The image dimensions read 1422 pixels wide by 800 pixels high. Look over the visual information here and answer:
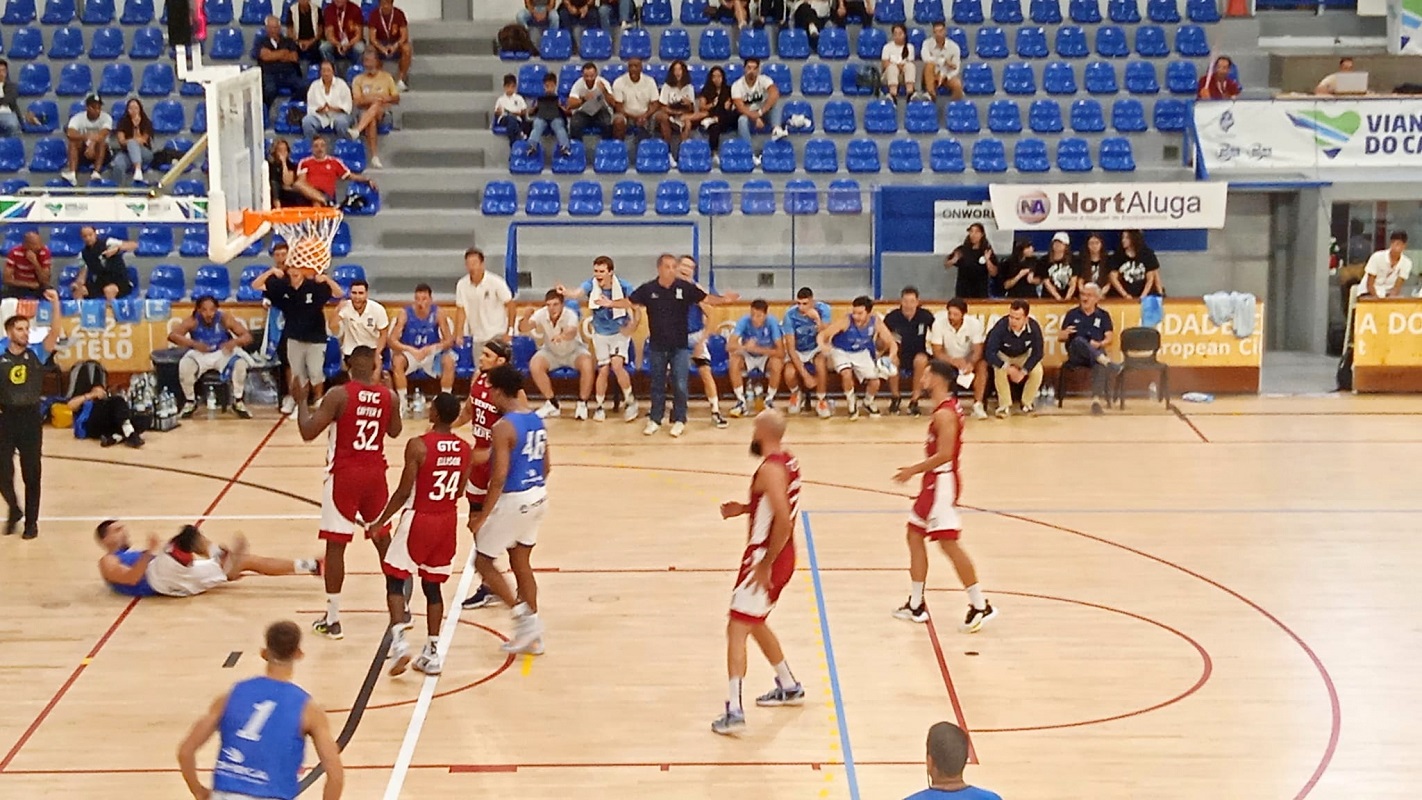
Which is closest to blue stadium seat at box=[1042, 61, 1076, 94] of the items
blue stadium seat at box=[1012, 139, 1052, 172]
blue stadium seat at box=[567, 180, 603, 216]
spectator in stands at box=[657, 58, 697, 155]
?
blue stadium seat at box=[1012, 139, 1052, 172]

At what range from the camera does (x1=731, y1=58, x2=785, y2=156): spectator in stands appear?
23.2 metres

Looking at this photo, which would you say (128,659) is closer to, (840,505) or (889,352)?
(840,505)

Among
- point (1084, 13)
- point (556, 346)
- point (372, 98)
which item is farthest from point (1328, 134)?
point (372, 98)

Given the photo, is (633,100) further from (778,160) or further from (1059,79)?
(1059,79)

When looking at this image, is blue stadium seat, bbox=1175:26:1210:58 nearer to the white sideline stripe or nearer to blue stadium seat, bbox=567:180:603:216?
blue stadium seat, bbox=567:180:603:216

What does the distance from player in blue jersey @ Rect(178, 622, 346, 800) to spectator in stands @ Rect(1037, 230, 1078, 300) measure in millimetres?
14673

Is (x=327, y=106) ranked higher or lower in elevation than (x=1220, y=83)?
lower

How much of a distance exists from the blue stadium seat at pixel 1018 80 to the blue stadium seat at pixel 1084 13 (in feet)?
5.51

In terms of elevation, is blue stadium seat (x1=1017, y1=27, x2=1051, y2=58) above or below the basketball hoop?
above

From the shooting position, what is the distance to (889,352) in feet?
62.2

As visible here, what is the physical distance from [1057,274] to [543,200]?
270 inches

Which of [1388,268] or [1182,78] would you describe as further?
[1182,78]

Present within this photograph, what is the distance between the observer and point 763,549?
30.7 ft

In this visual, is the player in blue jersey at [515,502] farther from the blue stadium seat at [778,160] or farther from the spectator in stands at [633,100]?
the spectator in stands at [633,100]
